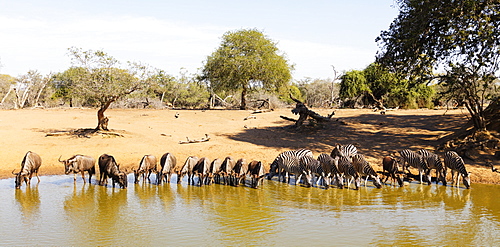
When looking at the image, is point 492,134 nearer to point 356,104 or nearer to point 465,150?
point 465,150

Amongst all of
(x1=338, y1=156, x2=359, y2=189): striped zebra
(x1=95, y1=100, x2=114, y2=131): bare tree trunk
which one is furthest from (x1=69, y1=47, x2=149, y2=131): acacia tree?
(x1=338, y1=156, x2=359, y2=189): striped zebra

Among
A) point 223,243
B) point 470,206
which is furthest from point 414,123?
point 223,243

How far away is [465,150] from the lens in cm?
1845

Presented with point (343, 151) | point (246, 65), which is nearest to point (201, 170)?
point (343, 151)

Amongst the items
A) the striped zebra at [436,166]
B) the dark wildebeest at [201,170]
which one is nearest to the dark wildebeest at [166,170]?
the dark wildebeest at [201,170]

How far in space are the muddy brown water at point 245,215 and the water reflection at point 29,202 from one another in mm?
28

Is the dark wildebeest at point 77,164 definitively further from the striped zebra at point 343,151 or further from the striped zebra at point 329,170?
the striped zebra at point 343,151

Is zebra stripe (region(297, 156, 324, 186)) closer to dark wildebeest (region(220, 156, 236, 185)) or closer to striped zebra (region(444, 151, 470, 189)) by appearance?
dark wildebeest (region(220, 156, 236, 185))

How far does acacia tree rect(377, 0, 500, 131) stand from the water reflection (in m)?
16.9

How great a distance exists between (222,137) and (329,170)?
1128 centimetres

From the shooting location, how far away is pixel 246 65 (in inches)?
1624

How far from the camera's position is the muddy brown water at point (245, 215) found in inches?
358

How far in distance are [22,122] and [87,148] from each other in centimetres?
1100

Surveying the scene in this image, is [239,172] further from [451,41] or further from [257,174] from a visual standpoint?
[451,41]
